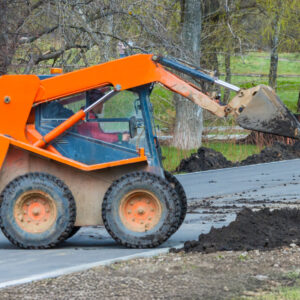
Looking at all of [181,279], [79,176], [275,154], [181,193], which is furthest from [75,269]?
[275,154]

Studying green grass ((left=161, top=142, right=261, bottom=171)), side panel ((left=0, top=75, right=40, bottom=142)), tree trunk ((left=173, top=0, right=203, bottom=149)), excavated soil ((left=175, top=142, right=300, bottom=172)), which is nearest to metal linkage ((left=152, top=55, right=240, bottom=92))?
side panel ((left=0, top=75, right=40, bottom=142))

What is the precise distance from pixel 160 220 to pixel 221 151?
1829 centimetres

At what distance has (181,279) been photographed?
7266mm

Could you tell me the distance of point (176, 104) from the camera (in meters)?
29.6

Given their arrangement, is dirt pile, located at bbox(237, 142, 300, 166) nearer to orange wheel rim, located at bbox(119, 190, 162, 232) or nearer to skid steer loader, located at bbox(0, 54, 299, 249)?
skid steer loader, located at bbox(0, 54, 299, 249)

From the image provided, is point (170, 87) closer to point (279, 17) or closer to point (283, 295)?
point (283, 295)

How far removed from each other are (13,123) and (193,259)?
307 centimetres

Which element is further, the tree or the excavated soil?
the tree

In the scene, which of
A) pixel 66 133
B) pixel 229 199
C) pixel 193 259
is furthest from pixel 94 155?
pixel 229 199

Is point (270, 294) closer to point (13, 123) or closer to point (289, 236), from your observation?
point (289, 236)

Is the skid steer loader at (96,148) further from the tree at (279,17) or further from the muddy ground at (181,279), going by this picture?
the tree at (279,17)

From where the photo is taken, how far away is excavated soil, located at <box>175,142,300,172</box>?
21.0 meters

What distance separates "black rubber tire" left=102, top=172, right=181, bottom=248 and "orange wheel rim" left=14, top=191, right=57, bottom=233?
2.24 feet

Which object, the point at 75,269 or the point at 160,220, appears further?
the point at 160,220
